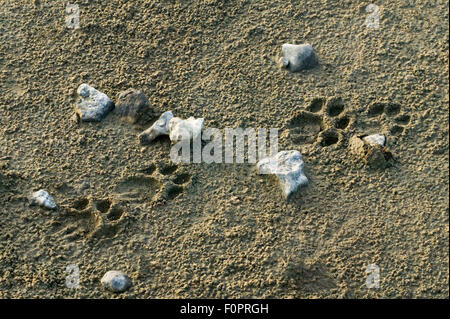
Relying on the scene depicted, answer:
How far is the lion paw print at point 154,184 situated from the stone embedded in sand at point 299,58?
0.51 meters

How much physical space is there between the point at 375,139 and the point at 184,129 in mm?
542

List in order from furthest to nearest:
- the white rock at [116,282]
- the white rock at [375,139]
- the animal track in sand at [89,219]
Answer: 1. the white rock at [375,139]
2. the animal track in sand at [89,219]
3. the white rock at [116,282]

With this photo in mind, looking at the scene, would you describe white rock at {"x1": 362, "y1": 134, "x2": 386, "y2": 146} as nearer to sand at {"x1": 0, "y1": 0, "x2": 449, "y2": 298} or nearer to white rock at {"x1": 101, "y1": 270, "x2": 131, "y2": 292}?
sand at {"x1": 0, "y1": 0, "x2": 449, "y2": 298}

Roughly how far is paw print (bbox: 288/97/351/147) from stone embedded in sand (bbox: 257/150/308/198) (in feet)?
0.28

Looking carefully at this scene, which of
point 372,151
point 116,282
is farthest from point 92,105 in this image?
point 372,151

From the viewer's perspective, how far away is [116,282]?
2.12 metres

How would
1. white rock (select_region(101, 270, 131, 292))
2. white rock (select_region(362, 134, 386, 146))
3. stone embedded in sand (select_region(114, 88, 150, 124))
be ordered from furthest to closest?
stone embedded in sand (select_region(114, 88, 150, 124)) → white rock (select_region(362, 134, 386, 146)) → white rock (select_region(101, 270, 131, 292))

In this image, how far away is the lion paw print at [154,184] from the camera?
2.32 metres

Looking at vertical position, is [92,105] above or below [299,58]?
below

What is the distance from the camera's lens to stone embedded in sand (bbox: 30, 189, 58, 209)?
7.57 feet

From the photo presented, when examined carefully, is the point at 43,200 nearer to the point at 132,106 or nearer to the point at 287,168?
the point at 132,106

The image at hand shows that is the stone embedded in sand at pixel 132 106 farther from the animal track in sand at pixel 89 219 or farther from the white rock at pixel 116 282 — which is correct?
the white rock at pixel 116 282

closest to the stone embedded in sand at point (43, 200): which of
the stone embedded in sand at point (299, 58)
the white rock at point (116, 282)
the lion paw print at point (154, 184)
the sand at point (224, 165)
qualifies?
the sand at point (224, 165)

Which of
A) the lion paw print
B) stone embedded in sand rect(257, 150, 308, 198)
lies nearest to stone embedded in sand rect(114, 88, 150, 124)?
the lion paw print
